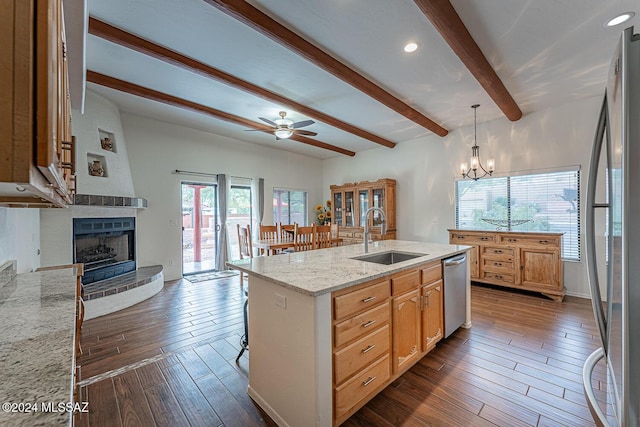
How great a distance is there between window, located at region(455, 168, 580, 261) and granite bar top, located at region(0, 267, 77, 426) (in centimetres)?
537

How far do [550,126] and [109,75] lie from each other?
19.8 feet

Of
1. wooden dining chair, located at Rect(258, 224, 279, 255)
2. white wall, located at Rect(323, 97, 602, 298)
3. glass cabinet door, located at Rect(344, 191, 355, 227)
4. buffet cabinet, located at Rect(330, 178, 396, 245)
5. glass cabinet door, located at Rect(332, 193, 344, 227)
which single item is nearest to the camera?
white wall, located at Rect(323, 97, 602, 298)

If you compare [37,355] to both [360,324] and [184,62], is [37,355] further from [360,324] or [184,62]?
[184,62]

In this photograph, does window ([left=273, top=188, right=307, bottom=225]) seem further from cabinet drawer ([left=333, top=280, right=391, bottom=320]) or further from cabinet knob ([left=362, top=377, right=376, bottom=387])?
cabinet knob ([left=362, top=377, right=376, bottom=387])

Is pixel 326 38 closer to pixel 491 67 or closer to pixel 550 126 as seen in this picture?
pixel 491 67

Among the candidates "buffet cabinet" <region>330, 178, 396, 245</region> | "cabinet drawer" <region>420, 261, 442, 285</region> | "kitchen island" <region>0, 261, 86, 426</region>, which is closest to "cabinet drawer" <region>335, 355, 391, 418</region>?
"cabinet drawer" <region>420, 261, 442, 285</region>

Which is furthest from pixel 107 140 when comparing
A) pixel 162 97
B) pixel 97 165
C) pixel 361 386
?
pixel 361 386

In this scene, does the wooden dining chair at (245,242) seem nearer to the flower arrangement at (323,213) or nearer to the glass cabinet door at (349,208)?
the glass cabinet door at (349,208)

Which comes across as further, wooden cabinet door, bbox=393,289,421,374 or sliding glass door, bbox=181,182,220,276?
sliding glass door, bbox=181,182,220,276

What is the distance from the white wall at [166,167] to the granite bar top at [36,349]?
3.42m

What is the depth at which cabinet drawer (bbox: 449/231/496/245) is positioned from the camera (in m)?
4.26

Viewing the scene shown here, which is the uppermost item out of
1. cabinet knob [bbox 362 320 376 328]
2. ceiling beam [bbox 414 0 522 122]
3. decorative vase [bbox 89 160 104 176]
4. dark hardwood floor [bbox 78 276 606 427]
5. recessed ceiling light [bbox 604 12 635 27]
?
recessed ceiling light [bbox 604 12 635 27]

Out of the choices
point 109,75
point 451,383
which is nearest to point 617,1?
point 451,383

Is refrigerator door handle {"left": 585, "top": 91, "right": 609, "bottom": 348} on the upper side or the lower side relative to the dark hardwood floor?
upper
